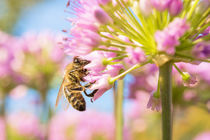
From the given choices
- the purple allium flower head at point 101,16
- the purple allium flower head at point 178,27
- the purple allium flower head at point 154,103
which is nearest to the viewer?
the purple allium flower head at point 178,27

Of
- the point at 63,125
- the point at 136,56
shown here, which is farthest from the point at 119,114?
the point at 63,125

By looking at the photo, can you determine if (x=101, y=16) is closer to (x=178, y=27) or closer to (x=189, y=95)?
(x=178, y=27)

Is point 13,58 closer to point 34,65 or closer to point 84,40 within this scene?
point 34,65

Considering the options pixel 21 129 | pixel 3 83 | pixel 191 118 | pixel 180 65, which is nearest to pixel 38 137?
pixel 21 129

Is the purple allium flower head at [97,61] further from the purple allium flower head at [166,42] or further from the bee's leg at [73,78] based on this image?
the bee's leg at [73,78]

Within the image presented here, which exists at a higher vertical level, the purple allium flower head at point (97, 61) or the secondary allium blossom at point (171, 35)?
Result: the secondary allium blossom at point (171, 35)

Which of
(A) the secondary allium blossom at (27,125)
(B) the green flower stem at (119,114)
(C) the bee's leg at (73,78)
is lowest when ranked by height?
(A) the secondary allium blossom at (27,125)

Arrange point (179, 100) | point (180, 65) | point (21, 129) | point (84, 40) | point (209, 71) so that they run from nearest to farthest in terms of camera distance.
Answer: point (84, 40) → point (180, 65) → point (209, 71) → point (179, 100) → point (21, 129)

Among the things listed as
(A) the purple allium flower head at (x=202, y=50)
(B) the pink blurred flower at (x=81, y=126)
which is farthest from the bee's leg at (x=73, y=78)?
(B) the pink blurred flower at (x=81, y=126)
